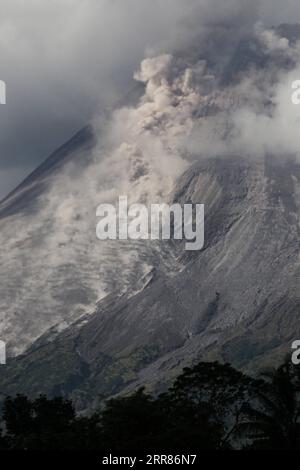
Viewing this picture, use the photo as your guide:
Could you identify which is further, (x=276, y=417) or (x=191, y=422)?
(x=191, y=422)

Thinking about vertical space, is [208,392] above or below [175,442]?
above

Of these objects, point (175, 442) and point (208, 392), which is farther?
point (208, 392)

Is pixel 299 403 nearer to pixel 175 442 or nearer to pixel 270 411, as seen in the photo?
pixel 270 411

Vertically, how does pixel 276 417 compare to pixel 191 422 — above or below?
below
